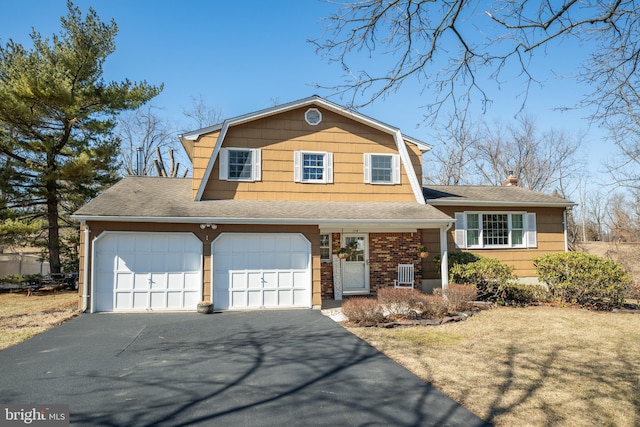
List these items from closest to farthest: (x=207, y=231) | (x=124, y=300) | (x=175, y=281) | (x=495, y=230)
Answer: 1. (x=124, y=300)
2. (x=175, y=281)
3. (x=207, y=231)
4. (x=495, y=230)

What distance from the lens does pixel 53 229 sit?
55.2ft

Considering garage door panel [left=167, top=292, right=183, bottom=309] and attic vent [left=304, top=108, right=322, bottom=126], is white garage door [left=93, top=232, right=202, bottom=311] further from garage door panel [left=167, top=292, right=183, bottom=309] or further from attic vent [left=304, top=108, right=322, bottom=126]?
attic vent [left=304, top=108, right=322, bottom=126]

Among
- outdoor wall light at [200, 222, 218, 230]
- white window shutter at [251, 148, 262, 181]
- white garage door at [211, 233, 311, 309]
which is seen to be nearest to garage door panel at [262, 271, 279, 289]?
white garage door at [211, 233, 311, 309]

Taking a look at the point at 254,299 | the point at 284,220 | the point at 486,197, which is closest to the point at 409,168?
the point at 486,197

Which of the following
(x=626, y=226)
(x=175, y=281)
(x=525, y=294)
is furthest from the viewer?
(x=626, y=226)

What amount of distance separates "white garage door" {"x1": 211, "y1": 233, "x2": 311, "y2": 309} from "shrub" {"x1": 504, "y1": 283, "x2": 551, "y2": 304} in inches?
239

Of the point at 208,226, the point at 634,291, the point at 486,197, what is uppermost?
the point at 486,197

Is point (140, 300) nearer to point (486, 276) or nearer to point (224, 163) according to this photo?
point (224, 163)

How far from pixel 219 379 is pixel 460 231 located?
10.4 metres

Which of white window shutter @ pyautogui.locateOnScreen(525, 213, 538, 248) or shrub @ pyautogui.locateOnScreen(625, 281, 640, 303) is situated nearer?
shrub @ pyautogui.locateOnScreen(625, 281, 640, 303)

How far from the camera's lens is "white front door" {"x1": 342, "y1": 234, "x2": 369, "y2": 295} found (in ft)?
43.4

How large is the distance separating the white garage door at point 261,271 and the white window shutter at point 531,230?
825 centimetres

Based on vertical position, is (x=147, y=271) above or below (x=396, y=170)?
below

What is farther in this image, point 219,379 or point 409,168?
point 409,168
